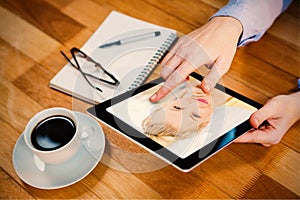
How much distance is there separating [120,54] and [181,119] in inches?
11.4

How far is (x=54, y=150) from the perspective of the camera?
0.74 meters

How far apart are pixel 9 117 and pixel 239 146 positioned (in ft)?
1.74

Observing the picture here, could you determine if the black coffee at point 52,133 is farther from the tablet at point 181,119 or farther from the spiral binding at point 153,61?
the spiral binding at point 153,61

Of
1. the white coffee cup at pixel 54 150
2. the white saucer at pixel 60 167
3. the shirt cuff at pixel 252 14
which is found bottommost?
the white saucer at pixel 60 167

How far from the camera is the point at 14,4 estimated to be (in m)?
1.15

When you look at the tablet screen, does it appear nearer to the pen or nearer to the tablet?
the tablet

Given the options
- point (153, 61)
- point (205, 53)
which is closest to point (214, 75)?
point (205, 53)

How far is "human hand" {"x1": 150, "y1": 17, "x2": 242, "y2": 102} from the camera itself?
0.85 metres

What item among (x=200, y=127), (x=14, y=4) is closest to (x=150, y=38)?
(x=200, y=127)

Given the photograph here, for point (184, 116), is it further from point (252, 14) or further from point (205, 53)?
point (252, 14)

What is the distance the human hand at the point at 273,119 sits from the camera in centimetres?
79

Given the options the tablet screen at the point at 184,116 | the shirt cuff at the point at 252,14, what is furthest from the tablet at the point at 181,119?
the shirt cuff at the point at 252,14

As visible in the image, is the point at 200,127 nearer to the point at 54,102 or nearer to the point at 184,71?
the point at 184,71

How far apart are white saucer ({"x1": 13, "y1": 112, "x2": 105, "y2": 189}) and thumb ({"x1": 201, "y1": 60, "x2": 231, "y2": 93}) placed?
25 centimetres
